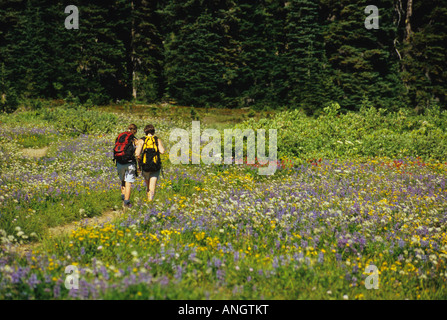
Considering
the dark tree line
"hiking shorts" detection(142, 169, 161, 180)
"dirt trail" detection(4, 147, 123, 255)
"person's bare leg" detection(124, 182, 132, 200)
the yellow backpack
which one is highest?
the dark tree line

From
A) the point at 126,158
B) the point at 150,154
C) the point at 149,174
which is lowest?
the point at 149,174

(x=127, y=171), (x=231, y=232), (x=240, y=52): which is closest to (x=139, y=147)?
(x=127, y=171)

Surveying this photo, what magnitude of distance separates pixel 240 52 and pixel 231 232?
3208cm

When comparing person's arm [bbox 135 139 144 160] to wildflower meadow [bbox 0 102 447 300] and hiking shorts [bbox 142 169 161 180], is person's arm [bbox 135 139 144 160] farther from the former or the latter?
wildflower meadow [bbox 0 102 447 300]

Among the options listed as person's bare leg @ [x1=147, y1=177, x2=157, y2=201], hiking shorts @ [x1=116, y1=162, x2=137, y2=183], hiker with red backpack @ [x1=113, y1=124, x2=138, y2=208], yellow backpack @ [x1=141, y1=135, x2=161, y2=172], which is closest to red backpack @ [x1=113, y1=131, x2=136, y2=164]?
hiker with red backpack @ [x1=113, y1=124, x2=138, y2=208]

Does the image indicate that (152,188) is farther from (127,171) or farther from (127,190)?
(127,171)

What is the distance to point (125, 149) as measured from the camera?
7969 mm

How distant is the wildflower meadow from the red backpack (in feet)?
3.58

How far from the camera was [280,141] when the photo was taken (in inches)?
543

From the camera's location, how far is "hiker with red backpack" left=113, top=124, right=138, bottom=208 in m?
7.98
